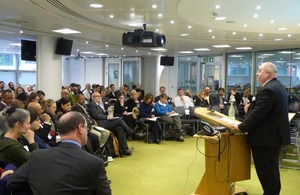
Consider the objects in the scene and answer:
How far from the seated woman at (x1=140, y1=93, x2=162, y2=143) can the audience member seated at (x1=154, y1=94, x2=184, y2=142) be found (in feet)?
0.85

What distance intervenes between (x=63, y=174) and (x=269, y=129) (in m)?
2.45

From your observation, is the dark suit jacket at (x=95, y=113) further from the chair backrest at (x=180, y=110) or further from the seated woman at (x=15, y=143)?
the seated woman at (x=15, y=143)

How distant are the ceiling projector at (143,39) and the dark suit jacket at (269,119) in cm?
451

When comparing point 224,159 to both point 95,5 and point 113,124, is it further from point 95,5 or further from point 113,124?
point 95,5

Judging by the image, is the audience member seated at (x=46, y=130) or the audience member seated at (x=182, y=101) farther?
the audience member seated at (x=182, y=101)

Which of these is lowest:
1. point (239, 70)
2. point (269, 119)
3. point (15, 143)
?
point (15, 143)

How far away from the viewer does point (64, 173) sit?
1651 mm

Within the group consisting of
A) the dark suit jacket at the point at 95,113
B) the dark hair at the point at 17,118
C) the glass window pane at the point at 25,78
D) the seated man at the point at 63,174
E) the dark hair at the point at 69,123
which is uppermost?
the glass window pane at the point at 25,78

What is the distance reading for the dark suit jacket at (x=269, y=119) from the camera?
11.0ft

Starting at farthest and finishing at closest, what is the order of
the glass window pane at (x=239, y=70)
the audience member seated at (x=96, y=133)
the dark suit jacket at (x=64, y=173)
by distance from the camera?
the glass window pane at (x=239, y=70) → the audience member seated at (x=96, y=133) → the dark suit jacket at (x=64, y=173)

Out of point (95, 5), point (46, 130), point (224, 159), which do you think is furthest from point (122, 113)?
point (224, 159)

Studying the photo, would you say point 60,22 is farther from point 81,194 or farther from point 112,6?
point 81,194

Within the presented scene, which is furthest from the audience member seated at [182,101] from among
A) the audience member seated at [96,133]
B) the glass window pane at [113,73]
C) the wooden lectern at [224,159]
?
the glass window pane at [113,73]

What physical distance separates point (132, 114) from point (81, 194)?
6493mm
